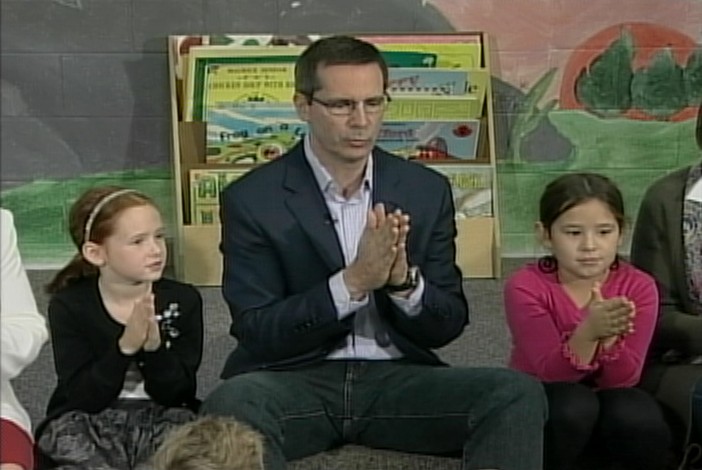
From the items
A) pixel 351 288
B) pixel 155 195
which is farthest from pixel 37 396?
pixel 155 195

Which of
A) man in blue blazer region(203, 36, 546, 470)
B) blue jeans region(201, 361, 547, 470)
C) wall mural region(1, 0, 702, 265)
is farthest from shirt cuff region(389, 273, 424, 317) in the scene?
wall mural region(1, 0, 702, 265)

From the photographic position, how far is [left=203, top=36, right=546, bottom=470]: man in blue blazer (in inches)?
69.5

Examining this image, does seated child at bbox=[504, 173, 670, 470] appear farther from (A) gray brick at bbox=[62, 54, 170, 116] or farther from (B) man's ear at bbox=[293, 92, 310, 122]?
(A) gray brick at bbox=[62, 54, 170, 116]

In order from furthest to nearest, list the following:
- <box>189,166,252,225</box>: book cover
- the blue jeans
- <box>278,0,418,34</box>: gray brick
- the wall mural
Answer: <box>278,0,418,34</box>: gray brick < <box>189,166,252,225</box>: book cover < the wall mural < the blue jeans

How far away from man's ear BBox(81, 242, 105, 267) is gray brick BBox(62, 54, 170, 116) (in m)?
0.76

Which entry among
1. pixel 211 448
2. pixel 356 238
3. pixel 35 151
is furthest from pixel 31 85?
pixel 211 448

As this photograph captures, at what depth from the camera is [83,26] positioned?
2631 millimetres

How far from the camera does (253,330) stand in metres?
1.82

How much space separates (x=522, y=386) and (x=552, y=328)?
0.43ft

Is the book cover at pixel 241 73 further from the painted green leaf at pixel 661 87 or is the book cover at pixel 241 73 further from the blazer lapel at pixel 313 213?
the blazer lapel at pixel 313 213


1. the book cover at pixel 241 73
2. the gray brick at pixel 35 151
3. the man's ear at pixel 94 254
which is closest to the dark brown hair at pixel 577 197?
the man's ear at pixel 94 254

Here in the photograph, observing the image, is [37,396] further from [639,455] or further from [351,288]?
[639,455]

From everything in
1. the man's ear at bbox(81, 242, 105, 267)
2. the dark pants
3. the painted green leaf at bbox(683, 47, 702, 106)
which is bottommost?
the dark pants

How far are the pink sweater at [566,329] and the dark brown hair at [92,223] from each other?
1.90ft
